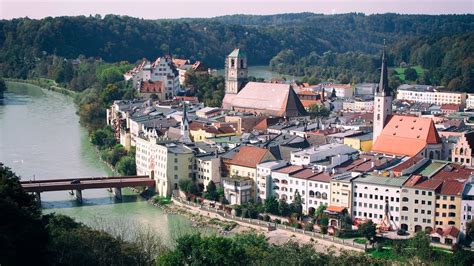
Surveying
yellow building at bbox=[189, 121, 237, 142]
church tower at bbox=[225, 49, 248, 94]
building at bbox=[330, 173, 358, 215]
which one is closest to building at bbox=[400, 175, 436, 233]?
building at bbox=[330, 173, 358, 215]

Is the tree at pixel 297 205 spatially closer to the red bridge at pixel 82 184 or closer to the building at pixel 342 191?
the building at pixel 342 191

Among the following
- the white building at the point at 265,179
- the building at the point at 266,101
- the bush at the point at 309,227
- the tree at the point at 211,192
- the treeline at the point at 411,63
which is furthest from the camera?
the treeline at the point at 411,63

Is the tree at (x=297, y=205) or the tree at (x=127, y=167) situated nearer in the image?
the tree at (x=297, y=205)

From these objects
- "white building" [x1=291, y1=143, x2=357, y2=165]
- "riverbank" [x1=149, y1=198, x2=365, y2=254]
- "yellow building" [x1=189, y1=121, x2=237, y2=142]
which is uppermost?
"white building" [x1=291, y1=143, x2=357, y2=165]

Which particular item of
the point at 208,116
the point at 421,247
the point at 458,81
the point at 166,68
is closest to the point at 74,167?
the point at 208,116

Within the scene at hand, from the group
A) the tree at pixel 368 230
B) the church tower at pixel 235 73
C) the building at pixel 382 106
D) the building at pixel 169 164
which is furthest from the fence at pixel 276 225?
the church tower at pixel 235 73

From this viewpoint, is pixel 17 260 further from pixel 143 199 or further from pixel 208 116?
pixel 208 116

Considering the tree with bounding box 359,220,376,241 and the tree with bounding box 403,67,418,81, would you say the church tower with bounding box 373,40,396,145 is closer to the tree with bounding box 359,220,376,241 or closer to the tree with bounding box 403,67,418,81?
the tree with bounding box 359,220,376,241
